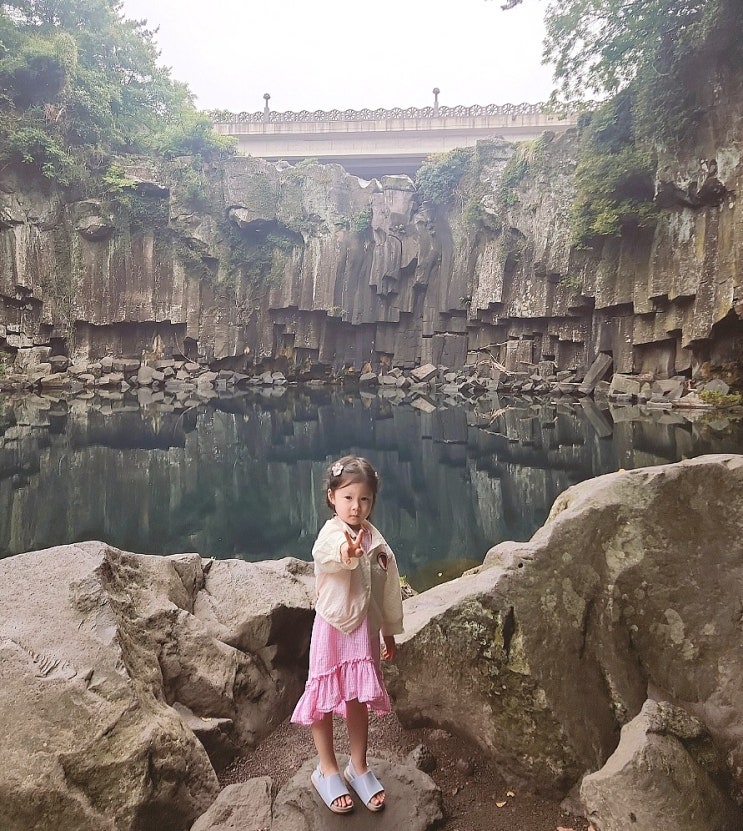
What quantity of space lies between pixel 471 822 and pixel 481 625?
0.66 metres

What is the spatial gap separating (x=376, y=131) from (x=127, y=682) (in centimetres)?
3174

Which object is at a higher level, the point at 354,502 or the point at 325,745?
the point at 354,502

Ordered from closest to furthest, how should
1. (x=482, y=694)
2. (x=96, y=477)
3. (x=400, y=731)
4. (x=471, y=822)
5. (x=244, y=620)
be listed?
(x=471, y=822) → (x=482, y=694) → (x=400, y=731) → (x=244, y=620) → (x=96, y=477)

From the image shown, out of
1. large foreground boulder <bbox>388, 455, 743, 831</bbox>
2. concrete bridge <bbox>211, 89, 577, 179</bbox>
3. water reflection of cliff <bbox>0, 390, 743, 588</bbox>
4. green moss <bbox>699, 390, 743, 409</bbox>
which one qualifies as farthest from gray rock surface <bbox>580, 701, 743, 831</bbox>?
concrete bridge <bbox>211, 89, 577, 179</bbox>

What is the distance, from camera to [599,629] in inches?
90.6

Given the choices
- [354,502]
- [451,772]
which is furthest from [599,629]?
[354,502]

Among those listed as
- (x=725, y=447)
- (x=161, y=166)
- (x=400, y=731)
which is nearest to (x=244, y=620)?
(x=400, y=731)

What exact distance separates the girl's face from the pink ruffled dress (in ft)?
0.30

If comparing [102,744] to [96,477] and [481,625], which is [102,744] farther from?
[96,477]

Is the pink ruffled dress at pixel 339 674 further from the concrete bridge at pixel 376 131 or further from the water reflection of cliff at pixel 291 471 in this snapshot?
the concrete bridge at pixel 376 131

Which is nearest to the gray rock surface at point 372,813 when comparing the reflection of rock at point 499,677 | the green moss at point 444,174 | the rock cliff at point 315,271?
the reflection of rock at point 499,677

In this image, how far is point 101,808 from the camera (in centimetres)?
186

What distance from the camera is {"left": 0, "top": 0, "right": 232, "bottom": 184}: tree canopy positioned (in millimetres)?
23000

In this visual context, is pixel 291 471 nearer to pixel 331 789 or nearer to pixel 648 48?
pixel 331 789
